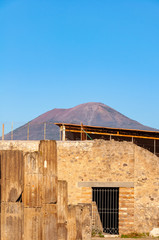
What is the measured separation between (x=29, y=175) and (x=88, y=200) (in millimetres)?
14162

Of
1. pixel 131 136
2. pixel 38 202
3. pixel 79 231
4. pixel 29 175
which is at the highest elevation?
pixel 131 136

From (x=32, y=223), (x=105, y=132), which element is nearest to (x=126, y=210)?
(x=105, y=132)

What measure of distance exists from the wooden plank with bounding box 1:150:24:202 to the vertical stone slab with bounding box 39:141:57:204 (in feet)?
1.55

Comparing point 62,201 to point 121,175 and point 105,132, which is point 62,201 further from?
point 105,132

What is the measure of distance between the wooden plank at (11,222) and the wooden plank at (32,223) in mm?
110

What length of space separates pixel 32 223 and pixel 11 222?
0.36 metres

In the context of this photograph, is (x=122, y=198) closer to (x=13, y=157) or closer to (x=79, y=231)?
(x=79, y=231)

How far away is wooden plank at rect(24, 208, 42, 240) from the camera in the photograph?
6941 mm

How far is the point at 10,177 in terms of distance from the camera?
22.5 feet

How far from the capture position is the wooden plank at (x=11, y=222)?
678cm

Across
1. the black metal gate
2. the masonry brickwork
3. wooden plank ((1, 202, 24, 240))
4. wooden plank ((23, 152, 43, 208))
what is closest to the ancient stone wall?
the masonry brickwork

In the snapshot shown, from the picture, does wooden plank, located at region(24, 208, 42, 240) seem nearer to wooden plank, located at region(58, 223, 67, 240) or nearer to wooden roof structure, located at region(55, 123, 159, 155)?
wooden plank, located at region(58, 223, 67, 240)

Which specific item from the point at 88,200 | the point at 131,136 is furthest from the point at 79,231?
the point at 131,136

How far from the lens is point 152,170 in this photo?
21.3 m
